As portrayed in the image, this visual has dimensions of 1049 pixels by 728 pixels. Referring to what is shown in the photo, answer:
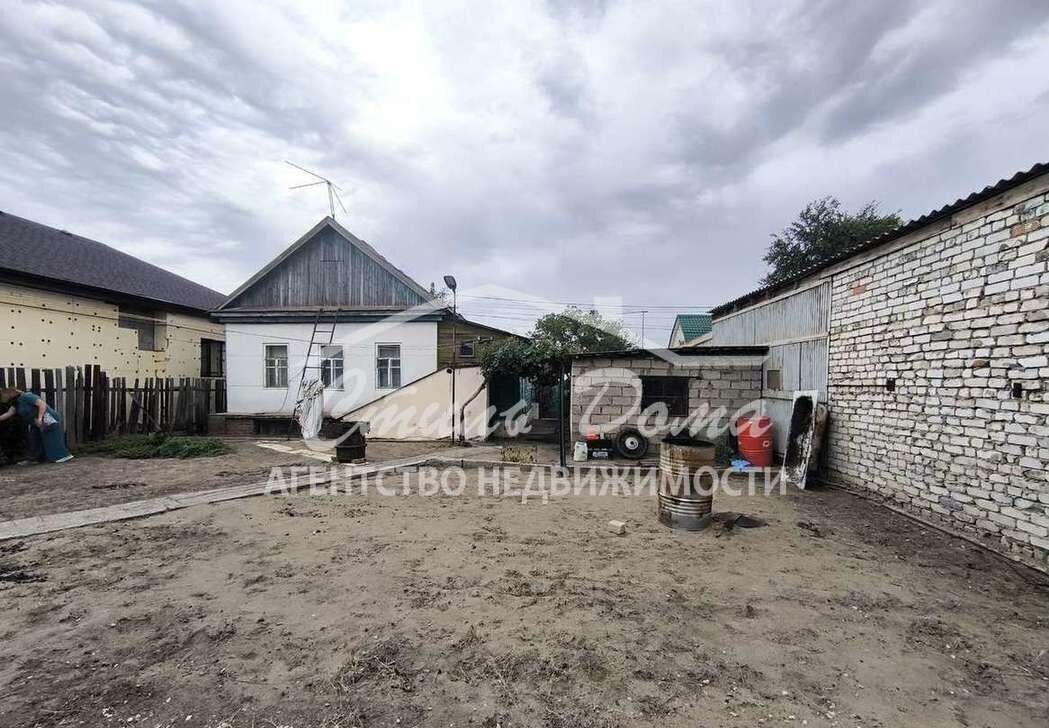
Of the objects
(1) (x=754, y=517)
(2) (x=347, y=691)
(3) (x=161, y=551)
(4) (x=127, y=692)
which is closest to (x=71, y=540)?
(3) (x=161, y=551)

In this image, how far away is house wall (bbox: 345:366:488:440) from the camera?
13.4 meters

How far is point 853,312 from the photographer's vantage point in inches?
295

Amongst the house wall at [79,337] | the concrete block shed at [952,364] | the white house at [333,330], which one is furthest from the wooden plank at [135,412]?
the concrete block shed at [952,364]

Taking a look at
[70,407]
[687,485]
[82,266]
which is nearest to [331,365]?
[70,407]

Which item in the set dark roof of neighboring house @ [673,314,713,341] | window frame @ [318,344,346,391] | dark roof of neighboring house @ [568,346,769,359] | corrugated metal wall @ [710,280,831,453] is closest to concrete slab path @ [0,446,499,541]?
dark roof of neighboring house @ [568,346,769,359]

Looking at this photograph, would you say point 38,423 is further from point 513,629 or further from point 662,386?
point 662,386

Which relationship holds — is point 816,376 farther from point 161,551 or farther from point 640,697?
point 161,551

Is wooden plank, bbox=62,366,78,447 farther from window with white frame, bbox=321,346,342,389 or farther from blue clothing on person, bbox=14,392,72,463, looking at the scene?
window with white frame, bbox=321,346,342,389

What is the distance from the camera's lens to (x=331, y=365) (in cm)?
1557

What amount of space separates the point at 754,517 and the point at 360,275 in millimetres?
13848

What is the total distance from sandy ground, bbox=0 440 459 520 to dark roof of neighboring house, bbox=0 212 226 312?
6352 millimetres

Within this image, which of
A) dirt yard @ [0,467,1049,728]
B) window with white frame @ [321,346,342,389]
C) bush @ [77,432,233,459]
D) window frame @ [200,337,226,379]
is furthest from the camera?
window frame @ [200,337,226,379]

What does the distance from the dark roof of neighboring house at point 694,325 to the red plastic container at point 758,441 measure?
20.9 metres

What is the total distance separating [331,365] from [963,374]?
50.6 ft
